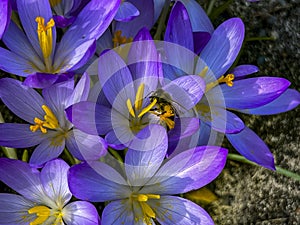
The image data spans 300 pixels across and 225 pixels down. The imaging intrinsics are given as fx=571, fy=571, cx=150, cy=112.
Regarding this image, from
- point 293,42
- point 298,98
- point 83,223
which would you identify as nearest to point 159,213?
point 83,223

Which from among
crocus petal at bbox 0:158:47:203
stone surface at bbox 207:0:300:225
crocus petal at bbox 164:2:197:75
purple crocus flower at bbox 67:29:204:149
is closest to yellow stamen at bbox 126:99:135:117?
purple crocus flower at bbox 67:29:204:149

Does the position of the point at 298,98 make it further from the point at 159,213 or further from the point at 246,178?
the point at 159,213

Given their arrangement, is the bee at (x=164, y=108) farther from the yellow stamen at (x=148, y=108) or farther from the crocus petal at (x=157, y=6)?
the crocus petal at (x=157, y=6)

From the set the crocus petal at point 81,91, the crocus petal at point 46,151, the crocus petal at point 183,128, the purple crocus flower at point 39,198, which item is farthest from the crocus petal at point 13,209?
the crocus petal at point 183,128

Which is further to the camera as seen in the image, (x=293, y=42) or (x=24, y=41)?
(x=293, y=42)

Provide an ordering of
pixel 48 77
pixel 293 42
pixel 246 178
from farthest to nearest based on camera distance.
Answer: pixel 293 42
pixel 246 178
pixel 48 77

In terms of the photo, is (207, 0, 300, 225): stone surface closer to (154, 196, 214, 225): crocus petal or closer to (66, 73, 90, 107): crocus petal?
(154, 196, 214, 225): crocus petal
